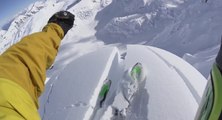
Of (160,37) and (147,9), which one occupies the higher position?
(160,37)

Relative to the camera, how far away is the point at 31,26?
161625 mm

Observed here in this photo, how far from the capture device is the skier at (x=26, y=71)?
1.41 m

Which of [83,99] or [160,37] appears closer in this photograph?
[83,99]

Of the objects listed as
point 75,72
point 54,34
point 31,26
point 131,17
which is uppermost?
point 54,34

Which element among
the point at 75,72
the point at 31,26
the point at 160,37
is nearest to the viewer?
the point at 75,72

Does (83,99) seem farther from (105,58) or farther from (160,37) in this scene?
(160,37)

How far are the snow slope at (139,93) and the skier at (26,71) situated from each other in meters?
0.75

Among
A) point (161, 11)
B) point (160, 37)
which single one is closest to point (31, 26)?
point (161, 11)

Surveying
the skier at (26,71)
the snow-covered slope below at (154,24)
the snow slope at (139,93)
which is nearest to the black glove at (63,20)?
the skier at (26,71)

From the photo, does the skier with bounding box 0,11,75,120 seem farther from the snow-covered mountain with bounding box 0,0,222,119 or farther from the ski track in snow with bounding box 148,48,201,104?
the snow-covered mountain with bounding box 0,0,222,119

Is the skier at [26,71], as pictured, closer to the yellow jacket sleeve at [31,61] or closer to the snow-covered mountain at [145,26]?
the yellow jacket sleeve at [31,61]

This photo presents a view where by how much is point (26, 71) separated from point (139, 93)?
1.42 m

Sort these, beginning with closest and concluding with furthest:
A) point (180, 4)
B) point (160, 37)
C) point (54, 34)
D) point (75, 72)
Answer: point (54, 34) → point (75, 72) → point (160, 37) → point (180, 4)

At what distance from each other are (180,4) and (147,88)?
85.6m
